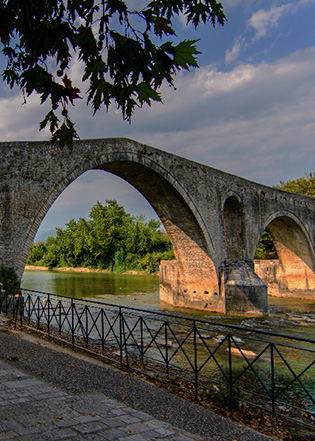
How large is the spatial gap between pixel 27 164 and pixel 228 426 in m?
8.47

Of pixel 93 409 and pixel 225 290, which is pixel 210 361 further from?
pixel 225 290

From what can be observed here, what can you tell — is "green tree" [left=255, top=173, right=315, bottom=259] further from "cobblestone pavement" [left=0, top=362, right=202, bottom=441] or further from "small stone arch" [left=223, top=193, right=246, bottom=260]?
"cobblestone pavement" [left=0, top=362, right=202, bottom=441]

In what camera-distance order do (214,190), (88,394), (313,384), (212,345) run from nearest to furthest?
(88,394) → (313,384) → (212,345) → (214,190)

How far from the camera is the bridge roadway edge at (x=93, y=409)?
3.23 metres

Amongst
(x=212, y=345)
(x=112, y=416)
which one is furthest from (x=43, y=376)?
(x=212, y=345)

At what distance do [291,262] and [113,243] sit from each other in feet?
78.7

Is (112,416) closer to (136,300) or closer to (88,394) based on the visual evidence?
(88,394)

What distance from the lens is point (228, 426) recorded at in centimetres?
362

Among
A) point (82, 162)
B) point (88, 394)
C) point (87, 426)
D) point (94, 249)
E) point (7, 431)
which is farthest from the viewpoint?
point (94, 249)

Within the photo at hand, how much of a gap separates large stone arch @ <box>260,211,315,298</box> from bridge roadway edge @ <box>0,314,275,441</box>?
17.7 metres

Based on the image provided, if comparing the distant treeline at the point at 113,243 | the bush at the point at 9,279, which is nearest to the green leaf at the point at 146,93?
the bush at the point at 9,279

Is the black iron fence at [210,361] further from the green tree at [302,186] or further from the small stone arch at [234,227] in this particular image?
the green tree at [302,186]

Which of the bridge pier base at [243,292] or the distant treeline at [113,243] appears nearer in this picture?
the bridge pier base at [243,292]

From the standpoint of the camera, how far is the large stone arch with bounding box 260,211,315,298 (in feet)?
70.1
